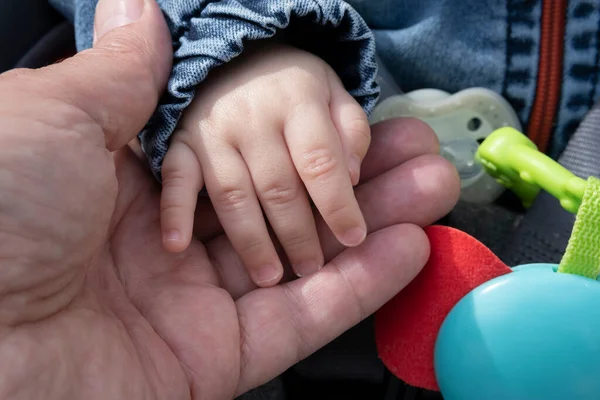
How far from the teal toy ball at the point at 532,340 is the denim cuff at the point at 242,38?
266mm

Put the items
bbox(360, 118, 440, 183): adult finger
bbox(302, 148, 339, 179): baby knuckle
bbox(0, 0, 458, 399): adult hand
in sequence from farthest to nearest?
1. bbox(360, 118, 440, 183): adult finger
2. bbox(302, 148, 339, 179): baby knuckle
3. bbox(0, 0, 458, 399): adult hand

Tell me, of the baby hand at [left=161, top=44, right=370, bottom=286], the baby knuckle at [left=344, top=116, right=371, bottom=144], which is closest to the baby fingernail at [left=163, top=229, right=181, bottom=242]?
the baby hand at [left=161, top=44, right=370, bottom=286]

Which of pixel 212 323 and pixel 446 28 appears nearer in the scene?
pixel 212 323

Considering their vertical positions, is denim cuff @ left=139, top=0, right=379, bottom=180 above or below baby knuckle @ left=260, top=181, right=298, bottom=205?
above

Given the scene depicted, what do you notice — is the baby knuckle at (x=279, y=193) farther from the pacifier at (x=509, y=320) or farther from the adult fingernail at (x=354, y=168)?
the pacifier at (x=509, y=320)

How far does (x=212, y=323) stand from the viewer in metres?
0.61

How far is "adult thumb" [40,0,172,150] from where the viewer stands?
1.86 ft

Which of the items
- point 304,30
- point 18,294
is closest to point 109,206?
point 18,294

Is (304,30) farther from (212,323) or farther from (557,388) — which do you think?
(557,388)

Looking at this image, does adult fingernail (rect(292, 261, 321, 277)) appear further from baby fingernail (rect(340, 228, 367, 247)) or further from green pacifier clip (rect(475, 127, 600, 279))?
green pacifier clip (rect(475, 127, 600, 279))

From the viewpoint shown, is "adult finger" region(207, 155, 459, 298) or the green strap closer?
the green strap

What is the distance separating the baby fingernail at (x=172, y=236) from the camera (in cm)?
60

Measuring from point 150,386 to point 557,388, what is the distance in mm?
363

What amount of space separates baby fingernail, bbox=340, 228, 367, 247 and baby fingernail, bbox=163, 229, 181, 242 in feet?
0.53
